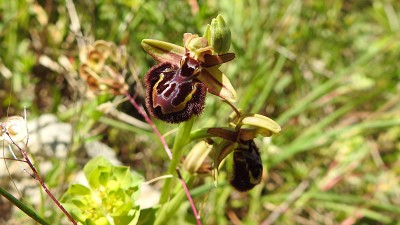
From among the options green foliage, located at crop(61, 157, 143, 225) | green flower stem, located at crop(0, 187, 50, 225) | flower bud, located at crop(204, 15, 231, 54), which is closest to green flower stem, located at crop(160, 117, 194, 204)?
green foliage, located at crop(61, 157, 143, 225)

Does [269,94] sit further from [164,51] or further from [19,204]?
[19,204]

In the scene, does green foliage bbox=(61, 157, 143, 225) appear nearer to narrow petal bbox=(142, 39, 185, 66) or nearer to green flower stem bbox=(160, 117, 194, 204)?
green flower stem bbox=(160, 117, 194, 204)

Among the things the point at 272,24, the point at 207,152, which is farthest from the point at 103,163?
the point at 272,24

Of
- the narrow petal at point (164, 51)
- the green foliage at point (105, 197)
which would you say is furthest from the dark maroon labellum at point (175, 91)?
the green foliage at point (105, 197)

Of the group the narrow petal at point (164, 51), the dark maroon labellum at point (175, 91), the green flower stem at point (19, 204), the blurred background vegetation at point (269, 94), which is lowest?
the blurred background vegetation at point (269, 94)

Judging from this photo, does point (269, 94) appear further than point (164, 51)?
Yes

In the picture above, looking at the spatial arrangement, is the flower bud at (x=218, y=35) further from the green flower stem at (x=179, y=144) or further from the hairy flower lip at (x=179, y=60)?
the green flower stem at (x=179, y=144)

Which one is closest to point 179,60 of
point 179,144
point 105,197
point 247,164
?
point 179,144
